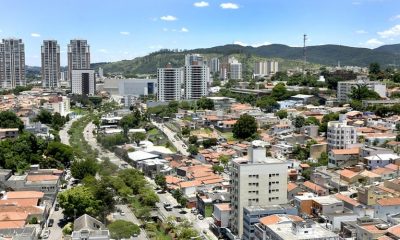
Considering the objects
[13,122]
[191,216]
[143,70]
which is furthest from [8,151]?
[143,70]

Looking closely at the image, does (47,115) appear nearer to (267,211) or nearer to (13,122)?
(13,122)

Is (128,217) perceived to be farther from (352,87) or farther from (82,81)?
(82,81)

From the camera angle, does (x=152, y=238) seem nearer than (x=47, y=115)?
Yes

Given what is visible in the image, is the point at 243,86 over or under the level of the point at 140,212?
over

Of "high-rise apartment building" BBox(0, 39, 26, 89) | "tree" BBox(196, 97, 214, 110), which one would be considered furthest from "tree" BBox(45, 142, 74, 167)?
"high-rise apartment building" BBox(0, 39, 26, 89)

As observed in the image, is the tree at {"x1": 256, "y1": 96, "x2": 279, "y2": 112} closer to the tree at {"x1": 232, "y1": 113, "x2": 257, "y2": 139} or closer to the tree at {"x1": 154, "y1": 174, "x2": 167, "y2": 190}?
the tree at {"x1": 232, "y1": 113, "x2": 257, "y2": 139}
